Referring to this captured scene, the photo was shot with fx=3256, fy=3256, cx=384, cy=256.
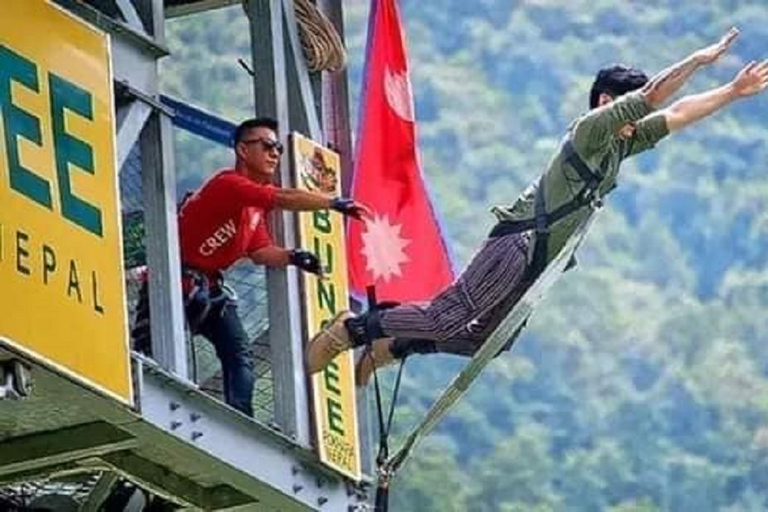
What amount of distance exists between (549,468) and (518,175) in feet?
16.2

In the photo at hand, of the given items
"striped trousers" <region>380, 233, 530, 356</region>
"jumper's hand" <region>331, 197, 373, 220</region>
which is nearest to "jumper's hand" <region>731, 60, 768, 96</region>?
"striped trousers" <region>380, 233, 530, 356</region>

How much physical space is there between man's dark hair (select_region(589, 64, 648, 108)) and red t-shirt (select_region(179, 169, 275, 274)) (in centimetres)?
114

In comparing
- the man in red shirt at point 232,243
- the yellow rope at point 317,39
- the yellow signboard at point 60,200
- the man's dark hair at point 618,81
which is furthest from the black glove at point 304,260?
the yellow signboard at point 60,200

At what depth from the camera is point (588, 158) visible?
10.6m

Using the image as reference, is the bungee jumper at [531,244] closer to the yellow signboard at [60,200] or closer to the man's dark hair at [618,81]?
the man's dark hair at [618,81]

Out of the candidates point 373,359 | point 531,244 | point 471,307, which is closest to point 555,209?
point 531,244

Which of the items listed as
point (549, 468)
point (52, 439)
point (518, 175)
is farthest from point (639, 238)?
point (52, 439)

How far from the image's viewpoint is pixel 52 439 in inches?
385

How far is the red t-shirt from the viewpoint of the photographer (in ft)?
34.7

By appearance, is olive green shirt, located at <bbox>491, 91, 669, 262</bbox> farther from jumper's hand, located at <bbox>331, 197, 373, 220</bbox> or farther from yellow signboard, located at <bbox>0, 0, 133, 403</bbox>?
yellow signboard, located at <bbox>0, 0, 133, 403</bbox>

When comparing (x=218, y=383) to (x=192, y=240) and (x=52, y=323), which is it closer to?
(x=192, y=240)

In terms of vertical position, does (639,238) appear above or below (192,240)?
above

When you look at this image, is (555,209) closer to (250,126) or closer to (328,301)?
(328,301)

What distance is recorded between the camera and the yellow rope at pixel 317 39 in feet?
37.4
